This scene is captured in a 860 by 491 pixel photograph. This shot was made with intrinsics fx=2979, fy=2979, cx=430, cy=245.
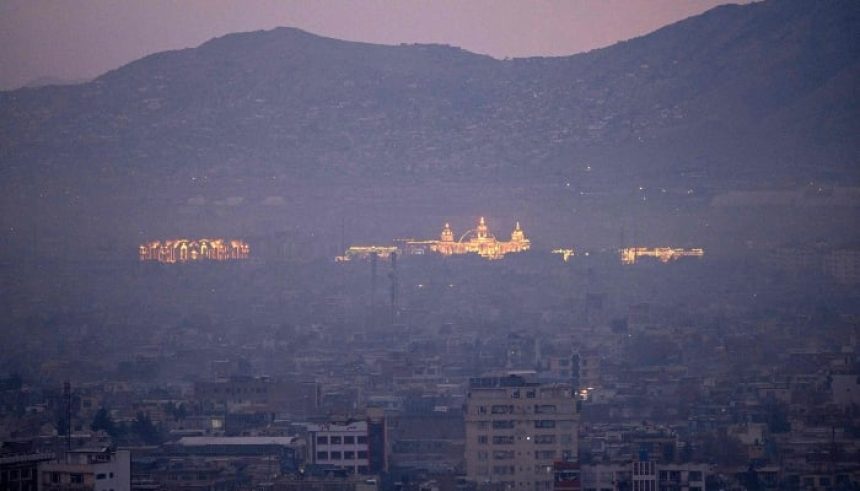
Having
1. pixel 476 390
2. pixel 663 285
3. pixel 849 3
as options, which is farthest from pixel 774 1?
pixel 476 390

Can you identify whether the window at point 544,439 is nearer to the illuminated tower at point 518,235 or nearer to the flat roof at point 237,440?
the flat roof at point 237,440

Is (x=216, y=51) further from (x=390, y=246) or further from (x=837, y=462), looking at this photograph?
(x=837, y=462)

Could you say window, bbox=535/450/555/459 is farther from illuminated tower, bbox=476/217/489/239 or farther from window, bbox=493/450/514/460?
illuminated tower, bbox=476/217/489/239

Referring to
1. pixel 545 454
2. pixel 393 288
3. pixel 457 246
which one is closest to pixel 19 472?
pixel 545 454

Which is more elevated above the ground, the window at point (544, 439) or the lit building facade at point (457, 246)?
the lit building facade at point (457, 246)

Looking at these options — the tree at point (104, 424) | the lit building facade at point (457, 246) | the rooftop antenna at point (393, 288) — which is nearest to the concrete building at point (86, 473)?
the tree at point (104, 424)

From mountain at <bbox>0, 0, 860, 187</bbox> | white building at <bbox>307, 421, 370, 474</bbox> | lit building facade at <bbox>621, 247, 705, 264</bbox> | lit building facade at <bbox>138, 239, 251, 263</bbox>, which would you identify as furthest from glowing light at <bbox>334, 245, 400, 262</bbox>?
white building at <bbox>307, 421, 370, 474</bbox>

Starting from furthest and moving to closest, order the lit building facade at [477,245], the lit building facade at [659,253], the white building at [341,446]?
1. the lit building facade at [477,245]
2. the lit building facade at [659,253]
3. the white building at [341,446]
